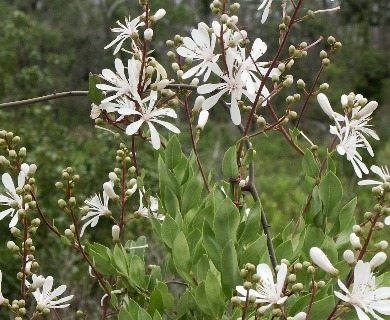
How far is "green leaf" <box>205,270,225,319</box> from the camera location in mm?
739

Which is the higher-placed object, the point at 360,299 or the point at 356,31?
the point at 360,299

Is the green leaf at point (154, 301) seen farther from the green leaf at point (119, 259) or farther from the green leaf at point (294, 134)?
the green leaf at point (294, 134)

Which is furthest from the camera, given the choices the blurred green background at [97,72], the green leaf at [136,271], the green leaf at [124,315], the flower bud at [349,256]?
the blurred green background at [97,72]

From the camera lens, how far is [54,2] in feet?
48.9

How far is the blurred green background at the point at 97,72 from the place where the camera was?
3.40 metres

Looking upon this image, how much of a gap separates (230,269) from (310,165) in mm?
231

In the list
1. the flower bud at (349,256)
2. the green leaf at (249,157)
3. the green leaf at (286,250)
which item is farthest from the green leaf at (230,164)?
the flower bud at (349,256)

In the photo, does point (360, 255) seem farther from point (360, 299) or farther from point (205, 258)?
point (205, 258)

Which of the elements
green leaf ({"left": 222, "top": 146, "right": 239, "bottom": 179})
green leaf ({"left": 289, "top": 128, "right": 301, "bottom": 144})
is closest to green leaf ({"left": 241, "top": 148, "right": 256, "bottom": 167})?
green leaf ({"left": 222, "top": 146, "right": 239, "bottom": 179})

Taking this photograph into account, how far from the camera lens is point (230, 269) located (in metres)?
0.74

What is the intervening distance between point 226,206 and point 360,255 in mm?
169

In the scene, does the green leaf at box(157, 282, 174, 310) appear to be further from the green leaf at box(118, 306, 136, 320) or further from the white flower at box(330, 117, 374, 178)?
the white flower at box(330, 117, 374, 178)

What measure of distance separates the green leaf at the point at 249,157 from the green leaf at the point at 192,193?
92mm

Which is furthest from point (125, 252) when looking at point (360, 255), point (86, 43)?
point (86, 43)
